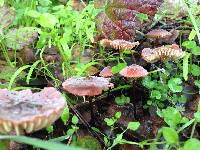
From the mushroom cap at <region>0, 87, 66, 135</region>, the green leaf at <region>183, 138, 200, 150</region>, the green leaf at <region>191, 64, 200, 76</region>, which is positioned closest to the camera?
the mushroom cap at <region>0, 87, 66, 135</region>

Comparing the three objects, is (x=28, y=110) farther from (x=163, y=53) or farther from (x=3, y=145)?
(x=163, y=53)

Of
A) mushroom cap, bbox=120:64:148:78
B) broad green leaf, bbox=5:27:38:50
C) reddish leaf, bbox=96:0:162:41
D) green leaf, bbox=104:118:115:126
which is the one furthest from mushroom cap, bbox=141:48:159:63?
broad green leaf, bbox=5:27:38:50

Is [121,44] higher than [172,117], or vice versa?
[121,44]

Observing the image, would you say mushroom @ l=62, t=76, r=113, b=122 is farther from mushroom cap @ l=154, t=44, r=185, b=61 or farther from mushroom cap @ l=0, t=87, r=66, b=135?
mushroom cap @ l=154, t=44, r=185, b=61

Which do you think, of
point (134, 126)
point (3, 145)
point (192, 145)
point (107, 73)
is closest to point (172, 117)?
point (134, 126)

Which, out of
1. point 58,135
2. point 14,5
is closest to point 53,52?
point 14,5

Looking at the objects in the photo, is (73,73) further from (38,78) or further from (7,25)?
→ (7,25)

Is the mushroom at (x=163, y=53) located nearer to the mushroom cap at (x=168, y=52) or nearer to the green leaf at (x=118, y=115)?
the mushroom cap at (x=168, y=52)

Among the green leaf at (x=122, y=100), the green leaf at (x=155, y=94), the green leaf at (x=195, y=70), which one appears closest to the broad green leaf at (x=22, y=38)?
the green leaf at (x=122, y=100)
